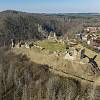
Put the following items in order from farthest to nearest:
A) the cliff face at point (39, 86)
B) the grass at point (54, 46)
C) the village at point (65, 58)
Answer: the grass at point (54, 46) → the village at point (65, 58) → the cliff face at point (39, 86)

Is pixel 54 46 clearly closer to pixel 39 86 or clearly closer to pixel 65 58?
pixel 65 58

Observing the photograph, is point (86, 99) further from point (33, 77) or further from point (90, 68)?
point (90, 68)

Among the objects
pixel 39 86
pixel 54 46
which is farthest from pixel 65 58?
pixel 39 86

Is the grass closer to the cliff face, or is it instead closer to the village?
the village

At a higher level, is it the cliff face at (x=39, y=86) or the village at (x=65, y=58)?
the cliff face at (x=39, y=86)

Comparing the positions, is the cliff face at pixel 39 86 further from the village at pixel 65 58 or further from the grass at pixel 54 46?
the grass at pixel 54 46

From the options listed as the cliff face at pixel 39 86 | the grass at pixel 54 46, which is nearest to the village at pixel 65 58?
the grass at pixel 54 46

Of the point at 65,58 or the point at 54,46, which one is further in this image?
the point at 54,46

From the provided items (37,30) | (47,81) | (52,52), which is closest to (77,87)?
(47,81)

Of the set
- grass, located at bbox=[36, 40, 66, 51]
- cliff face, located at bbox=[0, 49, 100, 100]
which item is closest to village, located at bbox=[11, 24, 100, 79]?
grass, located at bbox=[36, 40, 66, 51]
